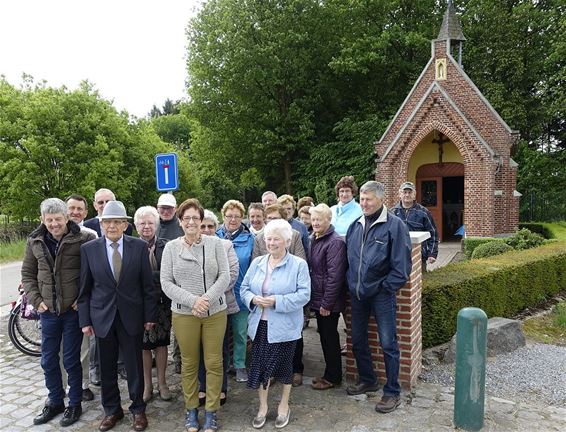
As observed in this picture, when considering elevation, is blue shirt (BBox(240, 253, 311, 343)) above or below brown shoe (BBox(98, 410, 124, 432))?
above

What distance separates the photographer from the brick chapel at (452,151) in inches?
632

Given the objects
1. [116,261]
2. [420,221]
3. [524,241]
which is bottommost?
[524,241]

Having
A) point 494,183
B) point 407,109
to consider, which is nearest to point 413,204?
point 494,183

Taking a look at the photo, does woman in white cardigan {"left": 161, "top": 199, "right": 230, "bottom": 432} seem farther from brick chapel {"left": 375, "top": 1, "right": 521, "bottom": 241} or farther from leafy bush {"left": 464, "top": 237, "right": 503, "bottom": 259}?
brick chapel {"left": 375, "top": 1, "right": 521, "bottom": 241}

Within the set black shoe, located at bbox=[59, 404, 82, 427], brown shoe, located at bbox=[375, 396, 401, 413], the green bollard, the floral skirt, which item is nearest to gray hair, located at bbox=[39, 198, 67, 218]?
black shoe, located at bbox=[59, 404, 82, 427]

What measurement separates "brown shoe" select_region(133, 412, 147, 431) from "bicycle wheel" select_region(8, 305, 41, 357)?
2487mm

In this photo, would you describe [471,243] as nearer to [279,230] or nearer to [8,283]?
[279,230]

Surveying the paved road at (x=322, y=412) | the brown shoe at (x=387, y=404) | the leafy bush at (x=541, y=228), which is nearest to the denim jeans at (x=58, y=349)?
the paved road at (x=322, y=412)

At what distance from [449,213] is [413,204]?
44.1ft

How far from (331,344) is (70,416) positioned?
2.54m

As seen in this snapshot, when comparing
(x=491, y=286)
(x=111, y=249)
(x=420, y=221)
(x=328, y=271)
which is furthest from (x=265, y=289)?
(x=491, y=286)

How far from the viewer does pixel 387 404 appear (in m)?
4.29

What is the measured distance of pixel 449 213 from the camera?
19.3 meters

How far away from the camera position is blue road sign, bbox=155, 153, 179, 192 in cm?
727
